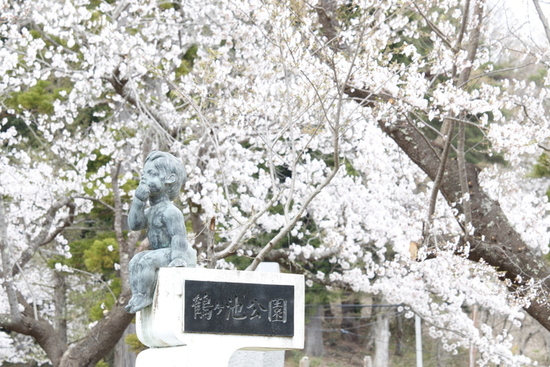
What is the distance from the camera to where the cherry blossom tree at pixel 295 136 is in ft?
22.9

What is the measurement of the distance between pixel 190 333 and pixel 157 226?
721 mm

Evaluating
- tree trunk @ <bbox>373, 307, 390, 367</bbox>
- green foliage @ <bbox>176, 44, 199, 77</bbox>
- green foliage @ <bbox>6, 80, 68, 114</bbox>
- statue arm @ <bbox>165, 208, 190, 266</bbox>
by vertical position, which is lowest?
tree trunk @ <bbox>373, 307, 390, 367</bbox>

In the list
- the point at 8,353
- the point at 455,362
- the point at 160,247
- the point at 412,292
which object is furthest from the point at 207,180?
the point at 455,362

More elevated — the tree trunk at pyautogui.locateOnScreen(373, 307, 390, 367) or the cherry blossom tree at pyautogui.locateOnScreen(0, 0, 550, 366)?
the cherry blossom tree at pyautogui.locateOnScreen(0, 0, 550, 366)

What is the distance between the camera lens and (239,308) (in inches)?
193

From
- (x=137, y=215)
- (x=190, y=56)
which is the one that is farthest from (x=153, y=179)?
(x=190, y=56)

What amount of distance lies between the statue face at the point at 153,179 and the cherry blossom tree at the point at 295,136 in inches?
49.2

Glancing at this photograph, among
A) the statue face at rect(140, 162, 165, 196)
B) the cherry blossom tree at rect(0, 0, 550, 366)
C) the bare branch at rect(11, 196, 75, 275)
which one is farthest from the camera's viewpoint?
the bare branch at rect(11, 196, 75, 275)

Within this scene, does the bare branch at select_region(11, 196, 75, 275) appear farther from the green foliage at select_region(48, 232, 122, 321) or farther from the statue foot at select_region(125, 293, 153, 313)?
the statue foot at select_region(125, 293, 153, 313)

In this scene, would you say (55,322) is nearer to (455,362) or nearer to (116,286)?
(116,286)

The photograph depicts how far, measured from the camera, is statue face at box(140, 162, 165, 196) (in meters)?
4.98

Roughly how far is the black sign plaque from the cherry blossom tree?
117 cm

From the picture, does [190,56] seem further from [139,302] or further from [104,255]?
[139,302]

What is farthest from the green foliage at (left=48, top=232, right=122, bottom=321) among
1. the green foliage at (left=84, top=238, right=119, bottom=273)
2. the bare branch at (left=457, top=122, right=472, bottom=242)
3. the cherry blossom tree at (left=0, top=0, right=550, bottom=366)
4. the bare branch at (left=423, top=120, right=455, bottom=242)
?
the bare branch at (left=457, top=122, right=472, bottom=242)
